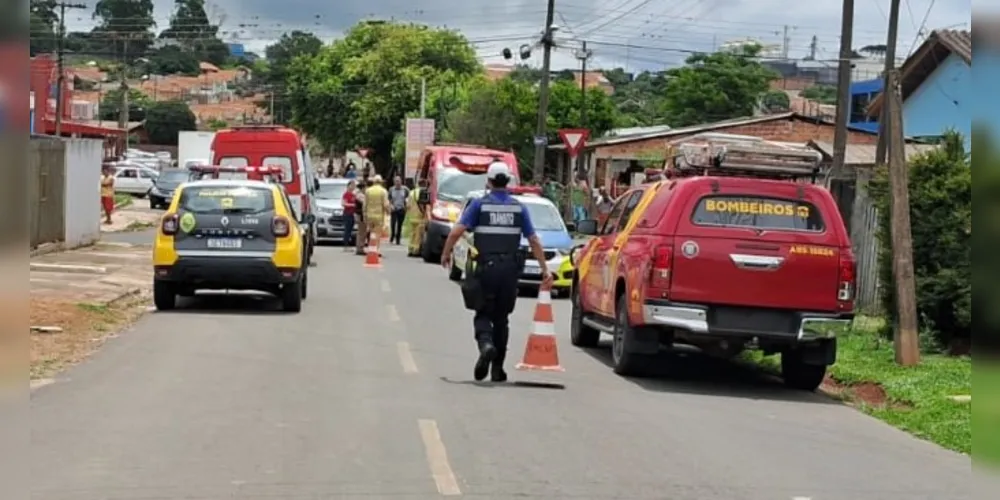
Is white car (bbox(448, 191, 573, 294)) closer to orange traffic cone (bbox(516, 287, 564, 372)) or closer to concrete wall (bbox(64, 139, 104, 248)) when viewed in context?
concrete wall (bbox(64, 139, 104, 248))

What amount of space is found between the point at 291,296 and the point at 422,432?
8151mm

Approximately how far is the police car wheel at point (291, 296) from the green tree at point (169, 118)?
94.5 metres

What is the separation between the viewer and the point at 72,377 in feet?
40.2

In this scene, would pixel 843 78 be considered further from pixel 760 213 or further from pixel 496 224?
pixel 496 224

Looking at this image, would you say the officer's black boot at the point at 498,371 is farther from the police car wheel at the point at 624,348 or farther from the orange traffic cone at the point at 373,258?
the orange traffic cone at the point at 373,258

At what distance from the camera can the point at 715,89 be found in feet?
240

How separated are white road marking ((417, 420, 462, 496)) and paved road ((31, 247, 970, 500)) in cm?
3

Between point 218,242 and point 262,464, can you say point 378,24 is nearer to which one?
point 218,242

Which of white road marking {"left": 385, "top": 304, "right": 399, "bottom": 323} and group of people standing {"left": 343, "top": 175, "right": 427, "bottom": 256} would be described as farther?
group of people standing {"left": 343, "top": 175, "right": 427, "bottom": 256}

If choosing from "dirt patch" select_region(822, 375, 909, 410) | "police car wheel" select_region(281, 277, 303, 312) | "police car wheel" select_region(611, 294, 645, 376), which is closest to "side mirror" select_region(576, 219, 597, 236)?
"police car wheel" select_region(611, 294, 645, 376)

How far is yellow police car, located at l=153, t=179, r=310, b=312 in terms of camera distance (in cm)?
1717

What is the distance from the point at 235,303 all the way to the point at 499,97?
42021 mm

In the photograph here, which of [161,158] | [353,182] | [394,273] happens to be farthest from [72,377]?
[161,158]

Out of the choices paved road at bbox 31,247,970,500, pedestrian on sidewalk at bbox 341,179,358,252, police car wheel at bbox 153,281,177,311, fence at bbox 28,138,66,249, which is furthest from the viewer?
pedestrian on sidewalk at bbox 341,179,358,252
